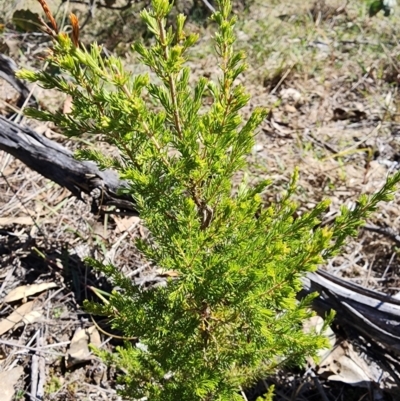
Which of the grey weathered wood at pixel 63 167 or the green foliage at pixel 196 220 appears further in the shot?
the grey weathered wood at pixel 63 167

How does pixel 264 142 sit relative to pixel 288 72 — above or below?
below

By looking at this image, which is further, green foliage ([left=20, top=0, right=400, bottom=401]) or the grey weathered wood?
the grey weathered wood

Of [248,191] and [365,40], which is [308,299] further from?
[365,40]

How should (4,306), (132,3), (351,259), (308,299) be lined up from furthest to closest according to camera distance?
(132,3) < (351,259) < (4,306) < (308,299)

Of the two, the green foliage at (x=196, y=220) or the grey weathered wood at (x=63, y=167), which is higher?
the green foliage at (x=196, y=220)

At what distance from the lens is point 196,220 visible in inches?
54.5

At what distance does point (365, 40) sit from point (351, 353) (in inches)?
123

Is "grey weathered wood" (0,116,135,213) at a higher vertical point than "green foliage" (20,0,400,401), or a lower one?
lower

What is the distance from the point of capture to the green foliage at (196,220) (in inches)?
47.8

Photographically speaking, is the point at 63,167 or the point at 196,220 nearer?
the point at 196,220

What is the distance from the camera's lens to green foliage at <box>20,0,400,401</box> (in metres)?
1.21

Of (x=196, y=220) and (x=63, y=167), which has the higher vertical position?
(x=196, y=220)

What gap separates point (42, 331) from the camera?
251cm

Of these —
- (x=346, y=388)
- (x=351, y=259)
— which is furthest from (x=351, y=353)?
(x=351, y=259)
